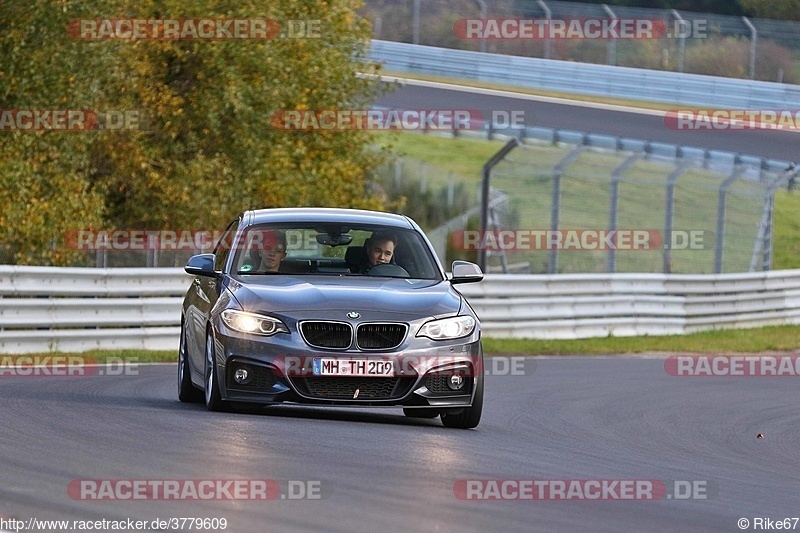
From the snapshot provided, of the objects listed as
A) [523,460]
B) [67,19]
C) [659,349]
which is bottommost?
[659,349]

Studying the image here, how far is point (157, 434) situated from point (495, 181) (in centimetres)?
2868

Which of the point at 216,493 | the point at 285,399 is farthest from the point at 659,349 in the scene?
the point at 216,493

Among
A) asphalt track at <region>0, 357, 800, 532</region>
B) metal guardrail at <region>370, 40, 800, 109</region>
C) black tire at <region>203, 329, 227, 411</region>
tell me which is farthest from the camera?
metal guardrail at <region>370, 40, 800, 109</region>

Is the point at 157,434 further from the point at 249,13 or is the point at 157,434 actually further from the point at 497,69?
the point at 497,69

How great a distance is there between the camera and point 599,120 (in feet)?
127

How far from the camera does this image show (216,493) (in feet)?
23.3

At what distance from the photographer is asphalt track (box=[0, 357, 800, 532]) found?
6770 mm

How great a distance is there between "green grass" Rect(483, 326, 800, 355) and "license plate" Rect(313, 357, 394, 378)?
34.6ft
